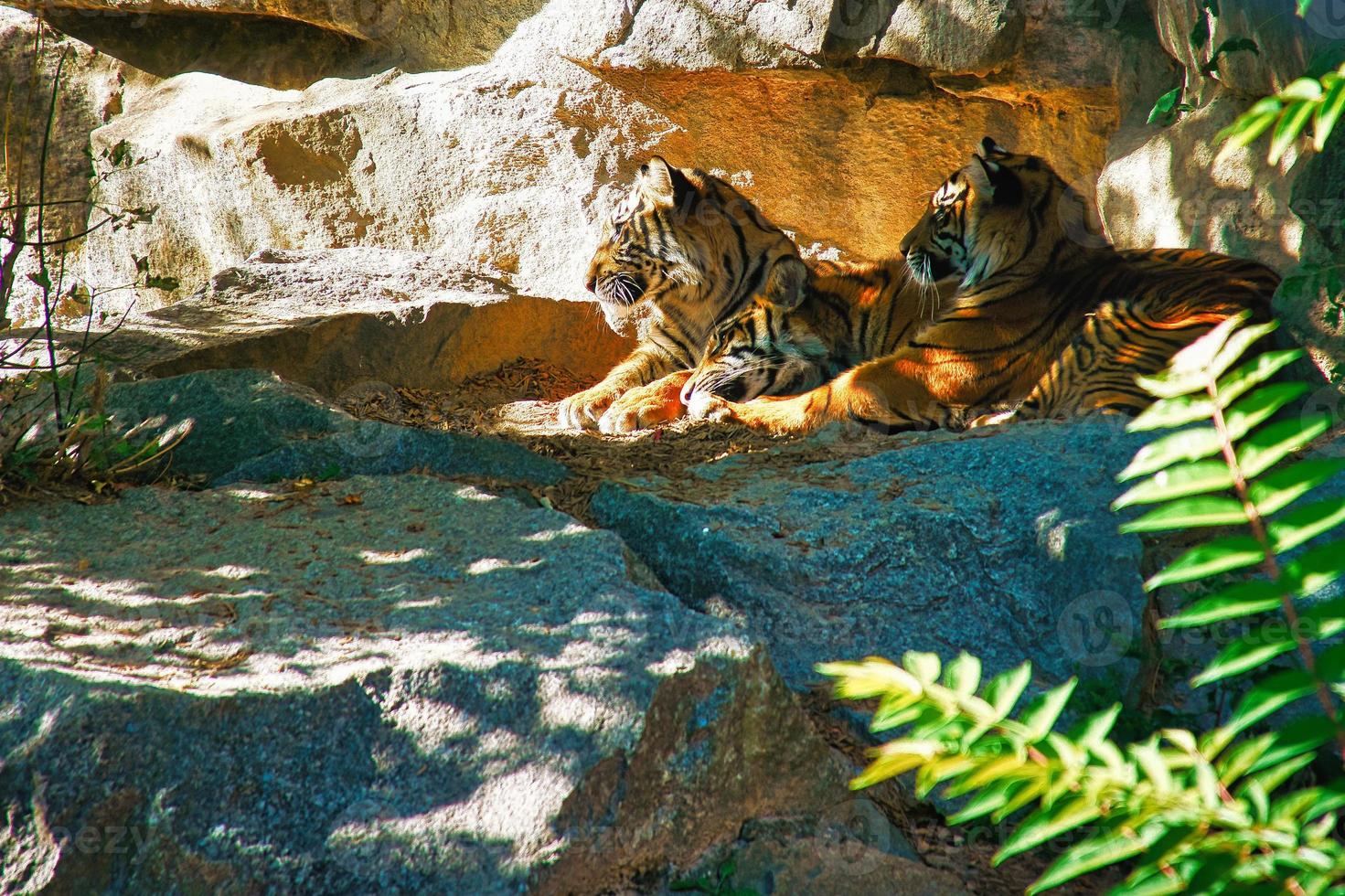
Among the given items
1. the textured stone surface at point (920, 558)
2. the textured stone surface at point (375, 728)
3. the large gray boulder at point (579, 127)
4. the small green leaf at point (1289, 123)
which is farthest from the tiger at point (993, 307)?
the small green leaf at point (1289, 123)

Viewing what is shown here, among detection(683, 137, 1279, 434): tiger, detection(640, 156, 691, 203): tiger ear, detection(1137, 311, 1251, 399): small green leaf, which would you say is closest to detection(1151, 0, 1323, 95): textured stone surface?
detection(683, 137, 1279, 434): tiger

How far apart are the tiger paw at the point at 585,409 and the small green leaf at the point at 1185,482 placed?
4.61 m

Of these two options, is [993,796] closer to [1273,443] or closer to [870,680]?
[870,680]

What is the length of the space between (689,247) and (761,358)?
824 millimetres

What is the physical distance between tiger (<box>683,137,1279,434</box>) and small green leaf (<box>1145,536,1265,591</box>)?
152 inches

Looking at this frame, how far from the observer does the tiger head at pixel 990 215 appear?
5289 millimetres

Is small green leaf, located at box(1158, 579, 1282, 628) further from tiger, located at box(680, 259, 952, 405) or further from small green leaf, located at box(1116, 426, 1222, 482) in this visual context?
tiger, located at box(680, 259, 952, 405)

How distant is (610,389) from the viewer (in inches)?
235

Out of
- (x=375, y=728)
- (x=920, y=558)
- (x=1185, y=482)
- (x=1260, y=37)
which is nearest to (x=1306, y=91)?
(x=1185, y=482)

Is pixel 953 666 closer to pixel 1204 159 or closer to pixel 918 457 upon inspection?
pixel 918 457

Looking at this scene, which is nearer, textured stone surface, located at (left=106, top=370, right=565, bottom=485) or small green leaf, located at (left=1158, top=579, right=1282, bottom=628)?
small green leaf, located at (left=1158, top=579, right=1282, bottom=628)

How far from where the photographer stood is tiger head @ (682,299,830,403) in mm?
5828

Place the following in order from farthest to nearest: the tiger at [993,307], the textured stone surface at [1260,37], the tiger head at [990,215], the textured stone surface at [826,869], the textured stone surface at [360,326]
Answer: the textured stone surface at [360,326] → the tiger head at [990,215] → the tiger at [993,307] → the textured stone surface at [1260,37] → the textured stone surface at [826,869]

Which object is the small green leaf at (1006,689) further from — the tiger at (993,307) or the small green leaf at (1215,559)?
the tiger at (993,307)
